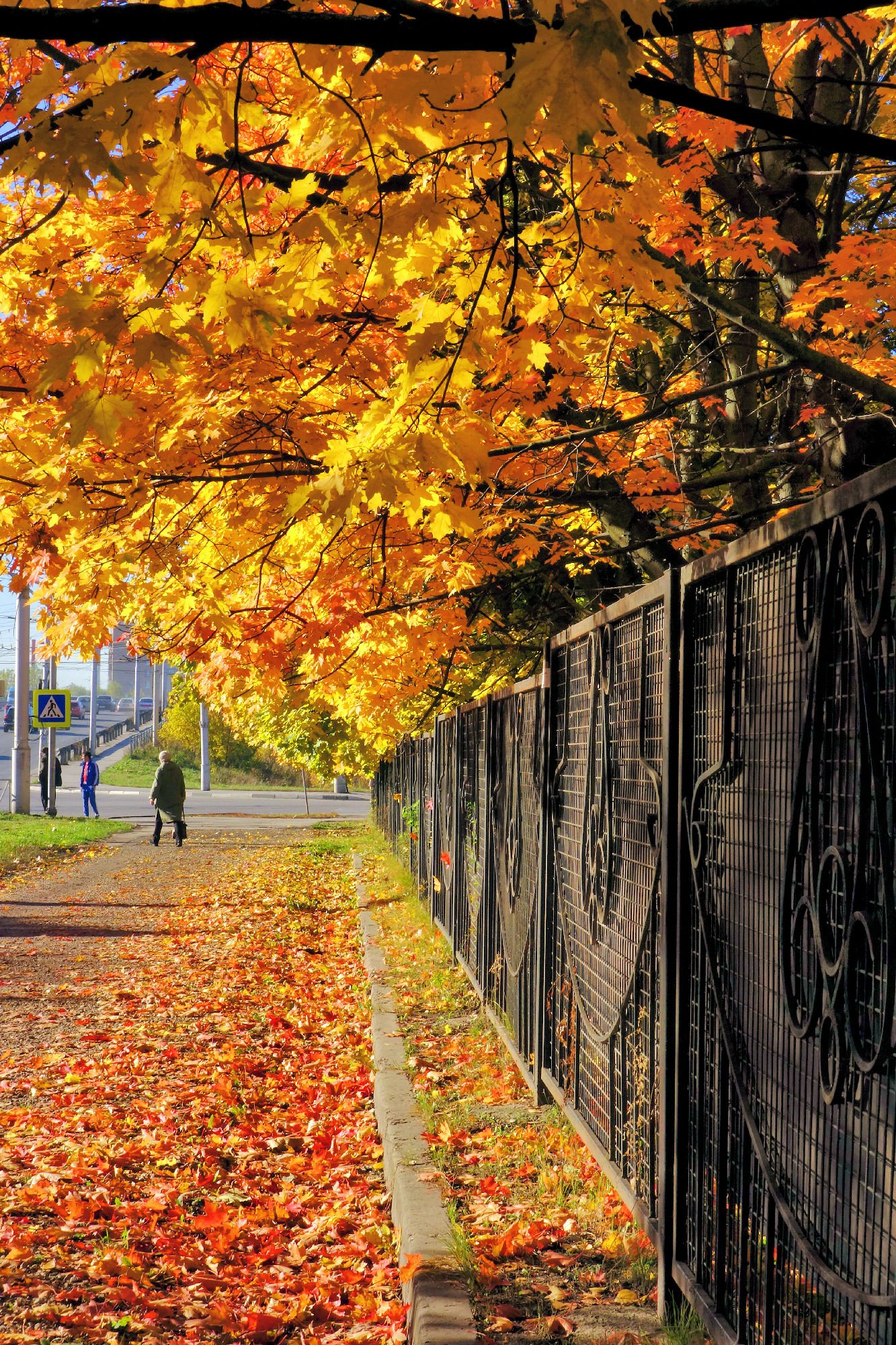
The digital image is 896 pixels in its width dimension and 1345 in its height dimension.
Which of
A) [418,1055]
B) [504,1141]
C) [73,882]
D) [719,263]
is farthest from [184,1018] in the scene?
[73,882]

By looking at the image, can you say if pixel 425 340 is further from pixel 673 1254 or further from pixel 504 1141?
pixel 504 1141

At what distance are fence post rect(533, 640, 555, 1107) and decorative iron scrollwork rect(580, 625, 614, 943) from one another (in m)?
0.91

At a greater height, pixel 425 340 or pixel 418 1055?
pixel 425 340

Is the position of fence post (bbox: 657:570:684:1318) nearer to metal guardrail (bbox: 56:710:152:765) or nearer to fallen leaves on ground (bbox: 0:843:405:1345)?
fallen leaves on ground (bbox: 0:843:405:1345)

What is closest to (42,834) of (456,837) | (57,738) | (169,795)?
(169,795)

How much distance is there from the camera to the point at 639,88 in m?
3.13

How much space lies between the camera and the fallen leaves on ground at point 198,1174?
3945 millimetres

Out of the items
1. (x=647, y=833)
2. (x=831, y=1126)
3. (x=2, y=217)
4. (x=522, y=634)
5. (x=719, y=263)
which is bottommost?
(x=831, y=1126)

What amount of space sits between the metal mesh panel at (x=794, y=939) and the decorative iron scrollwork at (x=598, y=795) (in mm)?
1080

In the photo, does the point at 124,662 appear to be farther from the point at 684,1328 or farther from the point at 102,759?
the point at 102,759

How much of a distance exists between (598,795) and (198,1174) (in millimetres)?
2493

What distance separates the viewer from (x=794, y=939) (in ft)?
8.23

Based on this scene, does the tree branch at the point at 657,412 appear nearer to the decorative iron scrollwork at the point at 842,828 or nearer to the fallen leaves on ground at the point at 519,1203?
the fallen leaves on ground at the point at 519,1203

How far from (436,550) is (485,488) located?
2.40 feet
